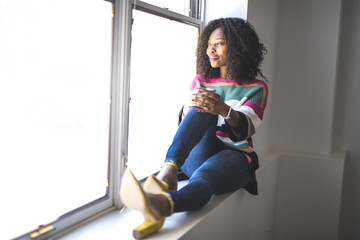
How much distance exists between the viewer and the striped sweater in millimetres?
1458

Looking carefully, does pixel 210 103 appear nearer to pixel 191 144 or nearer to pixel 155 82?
pixel 191 144

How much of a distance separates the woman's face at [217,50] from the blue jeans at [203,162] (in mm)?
372

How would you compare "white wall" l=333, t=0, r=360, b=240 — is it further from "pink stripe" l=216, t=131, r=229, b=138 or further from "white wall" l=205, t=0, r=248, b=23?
"pink stripe" l=216, t=131, r=229, b=138

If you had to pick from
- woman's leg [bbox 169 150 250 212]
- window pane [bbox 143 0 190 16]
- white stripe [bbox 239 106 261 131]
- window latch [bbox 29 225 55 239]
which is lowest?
window latch [bbox 29 225 55 239]

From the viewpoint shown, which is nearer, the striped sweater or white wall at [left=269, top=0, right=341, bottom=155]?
the striped sweater

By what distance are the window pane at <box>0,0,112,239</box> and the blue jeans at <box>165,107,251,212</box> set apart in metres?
Answer: 0.32

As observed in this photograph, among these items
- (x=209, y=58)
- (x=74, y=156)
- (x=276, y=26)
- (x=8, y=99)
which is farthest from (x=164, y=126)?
(x=276, y=26)

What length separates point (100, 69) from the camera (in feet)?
4.30

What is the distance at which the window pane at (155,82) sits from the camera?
1.55 metres

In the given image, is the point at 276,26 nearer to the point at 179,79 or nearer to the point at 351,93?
the point at 351,93

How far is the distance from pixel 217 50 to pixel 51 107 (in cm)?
90

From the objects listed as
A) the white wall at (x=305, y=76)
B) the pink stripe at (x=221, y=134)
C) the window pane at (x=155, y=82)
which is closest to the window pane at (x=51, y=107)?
the window pane at (x=155, y=82)

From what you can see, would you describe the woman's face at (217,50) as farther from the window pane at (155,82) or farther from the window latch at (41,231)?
the window latch at (41,231)

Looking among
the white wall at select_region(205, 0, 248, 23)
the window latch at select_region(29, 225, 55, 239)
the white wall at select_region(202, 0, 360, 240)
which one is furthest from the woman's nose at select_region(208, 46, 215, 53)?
the window latch at select_region(29, 225, 55, 239)
